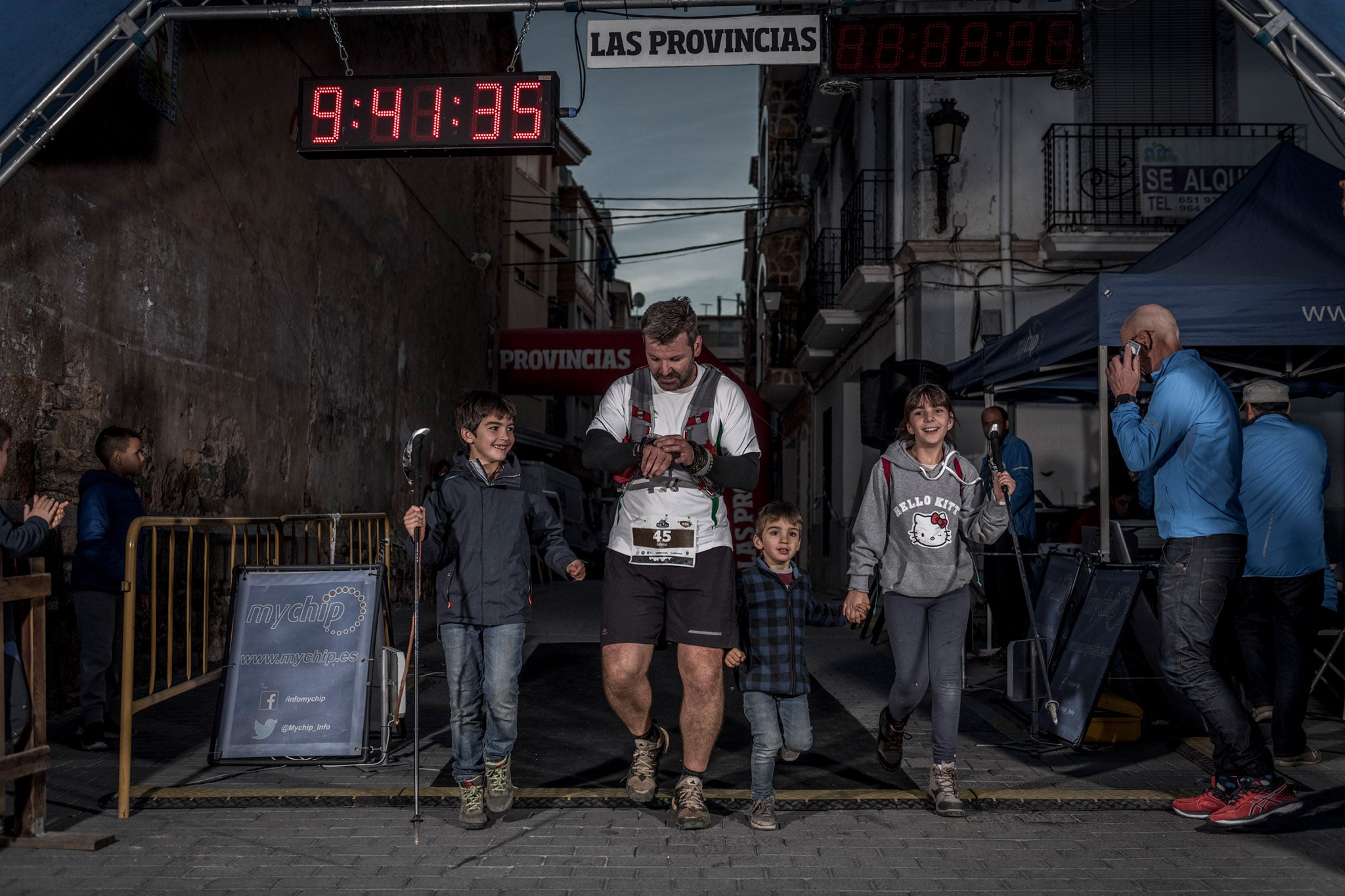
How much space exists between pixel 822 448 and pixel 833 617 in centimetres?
1866

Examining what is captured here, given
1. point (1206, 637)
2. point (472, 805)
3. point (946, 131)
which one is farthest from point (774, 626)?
point (946, 131)

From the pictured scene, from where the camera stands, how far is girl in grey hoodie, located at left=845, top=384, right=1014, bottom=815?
5055 mm

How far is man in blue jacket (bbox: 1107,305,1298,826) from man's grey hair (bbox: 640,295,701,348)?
1.81 metres

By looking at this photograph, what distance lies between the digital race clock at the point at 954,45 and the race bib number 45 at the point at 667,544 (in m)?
4.26

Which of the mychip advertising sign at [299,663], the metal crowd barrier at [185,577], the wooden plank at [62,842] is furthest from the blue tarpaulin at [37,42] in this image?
the wooden plank at [62,842]

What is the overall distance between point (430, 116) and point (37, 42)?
2.39 meters

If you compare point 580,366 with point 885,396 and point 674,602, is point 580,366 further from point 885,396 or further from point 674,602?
point 674,602

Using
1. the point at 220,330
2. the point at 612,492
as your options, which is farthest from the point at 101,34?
the point at 612,492

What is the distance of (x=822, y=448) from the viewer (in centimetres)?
2386

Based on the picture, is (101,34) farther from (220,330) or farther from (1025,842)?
(1025,842)

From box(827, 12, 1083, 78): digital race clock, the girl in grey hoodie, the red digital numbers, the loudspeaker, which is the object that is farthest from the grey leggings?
the loudspeaker

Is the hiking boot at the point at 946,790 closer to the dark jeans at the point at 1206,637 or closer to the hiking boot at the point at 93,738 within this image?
the dark jeans at the point at 1206,637

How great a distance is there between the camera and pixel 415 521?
4.73m

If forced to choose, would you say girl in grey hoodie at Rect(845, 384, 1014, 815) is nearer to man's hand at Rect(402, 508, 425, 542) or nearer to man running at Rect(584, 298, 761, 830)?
man running at Rect(584, 298, 761, 830)
